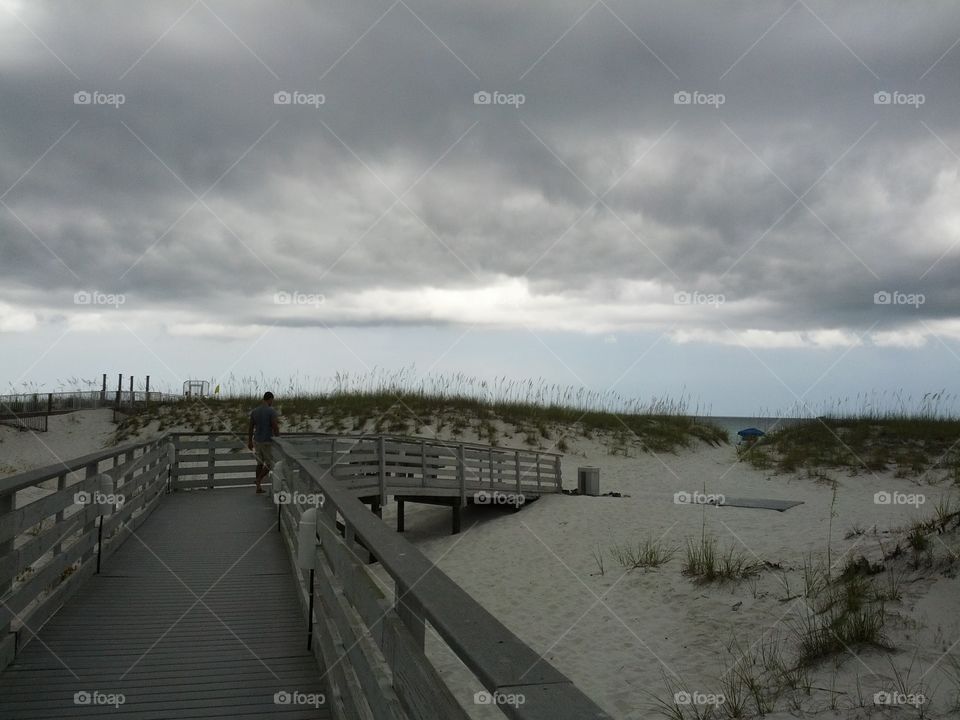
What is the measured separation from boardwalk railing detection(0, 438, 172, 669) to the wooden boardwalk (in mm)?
162

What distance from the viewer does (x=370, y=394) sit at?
34.8 meters

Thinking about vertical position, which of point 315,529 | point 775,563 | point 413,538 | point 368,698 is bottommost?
point 413,538

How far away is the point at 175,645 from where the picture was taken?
18.6 feet

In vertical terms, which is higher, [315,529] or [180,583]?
[315,529]

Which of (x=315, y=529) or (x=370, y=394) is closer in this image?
(x=315, y=529)

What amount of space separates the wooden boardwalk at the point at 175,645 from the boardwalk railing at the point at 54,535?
0.16 metres

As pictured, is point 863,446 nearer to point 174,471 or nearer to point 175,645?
point 174,471

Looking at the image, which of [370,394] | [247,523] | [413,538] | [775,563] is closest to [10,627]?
[247,523]

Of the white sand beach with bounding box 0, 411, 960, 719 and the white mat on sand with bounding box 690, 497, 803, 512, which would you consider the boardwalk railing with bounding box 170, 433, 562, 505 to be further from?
the white mat on sand with bounding box 690, 497, 803, 512

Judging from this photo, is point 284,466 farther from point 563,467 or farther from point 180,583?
point 563,467

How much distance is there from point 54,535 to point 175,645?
4.86 feet

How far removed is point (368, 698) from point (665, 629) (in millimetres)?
6346

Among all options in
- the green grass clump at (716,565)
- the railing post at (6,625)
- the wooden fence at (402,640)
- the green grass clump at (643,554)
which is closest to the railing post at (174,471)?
the green grass clump at (643,554)

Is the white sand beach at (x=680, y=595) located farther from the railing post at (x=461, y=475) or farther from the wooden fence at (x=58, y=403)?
the wooden fence at (x=58, y=403)
